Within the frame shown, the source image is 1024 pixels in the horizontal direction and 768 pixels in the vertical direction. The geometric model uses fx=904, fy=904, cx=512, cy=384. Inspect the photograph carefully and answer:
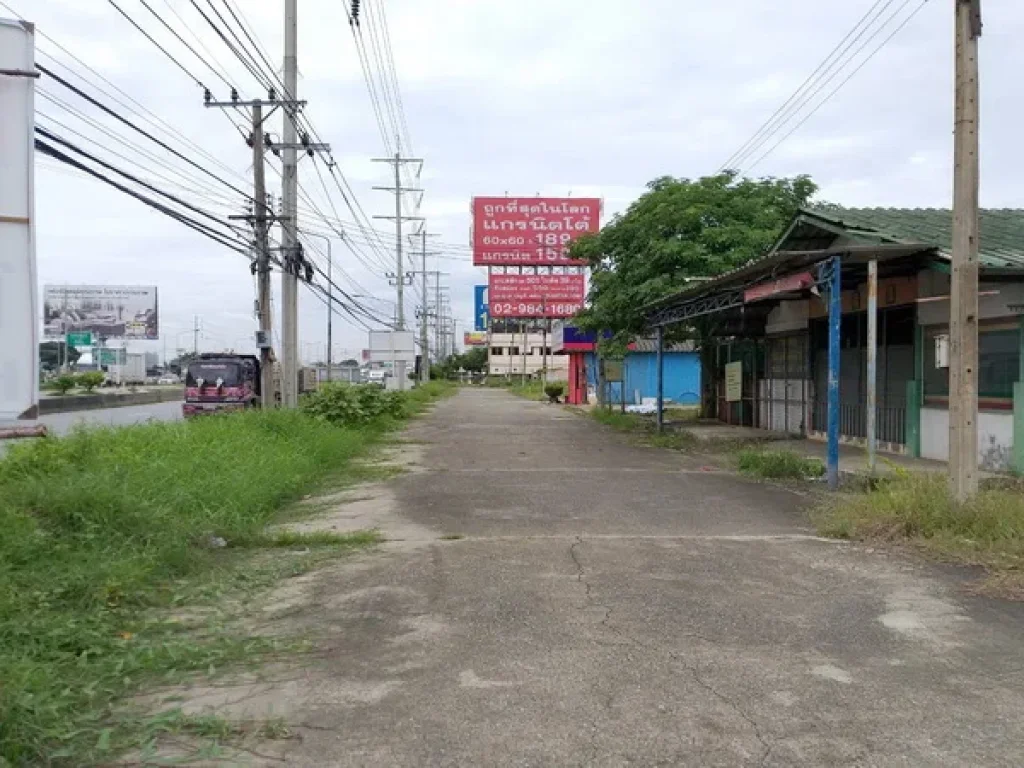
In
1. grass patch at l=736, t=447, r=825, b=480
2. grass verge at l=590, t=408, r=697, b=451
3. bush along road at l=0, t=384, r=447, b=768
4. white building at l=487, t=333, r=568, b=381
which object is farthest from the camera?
white building at l=487, t=333, r=568, b=381

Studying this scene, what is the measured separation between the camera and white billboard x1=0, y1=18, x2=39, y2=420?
4.98m

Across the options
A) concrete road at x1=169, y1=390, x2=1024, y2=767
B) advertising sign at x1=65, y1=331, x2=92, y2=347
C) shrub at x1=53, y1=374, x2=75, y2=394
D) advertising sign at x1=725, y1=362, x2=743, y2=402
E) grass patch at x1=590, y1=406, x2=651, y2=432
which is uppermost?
advertising sign at x1=65, y1=331, x2=92, y2=347

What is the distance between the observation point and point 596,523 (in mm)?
9750

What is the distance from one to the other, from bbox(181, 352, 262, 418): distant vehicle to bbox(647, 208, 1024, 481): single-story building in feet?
37.3

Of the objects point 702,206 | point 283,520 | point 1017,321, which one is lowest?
point 283,520

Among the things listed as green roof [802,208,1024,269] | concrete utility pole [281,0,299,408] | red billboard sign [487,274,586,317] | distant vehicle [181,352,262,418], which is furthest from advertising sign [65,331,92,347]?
green roof [802,208,1024,269]

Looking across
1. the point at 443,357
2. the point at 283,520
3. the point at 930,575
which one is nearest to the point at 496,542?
the point at 283,520

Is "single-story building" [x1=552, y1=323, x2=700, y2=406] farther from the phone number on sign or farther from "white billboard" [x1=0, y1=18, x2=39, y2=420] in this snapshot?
"white billboard" [x1=0, y1=18, x2=39, y2=420]

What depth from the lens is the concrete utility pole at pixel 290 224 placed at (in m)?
21.2

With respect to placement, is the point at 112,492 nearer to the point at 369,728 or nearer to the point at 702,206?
the point at 369,728

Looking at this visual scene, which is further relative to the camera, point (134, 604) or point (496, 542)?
point (496, 542)

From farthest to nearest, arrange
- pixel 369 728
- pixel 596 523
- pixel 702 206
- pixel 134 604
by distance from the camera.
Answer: pixel 702 206 < pixel 596 523 < pixel 134 604 < pixel 369 728

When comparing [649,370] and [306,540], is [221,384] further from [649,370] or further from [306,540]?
[649,370]

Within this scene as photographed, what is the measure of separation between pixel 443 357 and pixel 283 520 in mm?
121257
